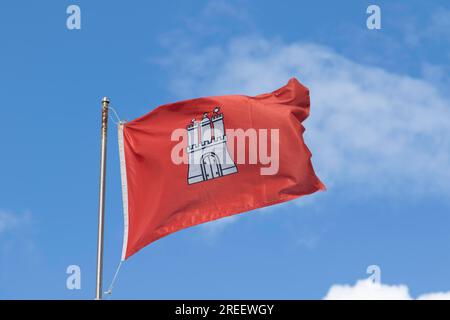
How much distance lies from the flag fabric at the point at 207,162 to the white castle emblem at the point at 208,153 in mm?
24

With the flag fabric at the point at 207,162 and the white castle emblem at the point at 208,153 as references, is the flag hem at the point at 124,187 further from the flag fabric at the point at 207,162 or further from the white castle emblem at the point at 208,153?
the white castle emblem at the point at 208,153

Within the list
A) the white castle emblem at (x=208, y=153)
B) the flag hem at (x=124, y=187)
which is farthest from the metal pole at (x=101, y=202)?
the white castle emblem at (x=208, y=153)

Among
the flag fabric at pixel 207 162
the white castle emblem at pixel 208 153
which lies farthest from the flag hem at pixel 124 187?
the white castle emblem at pixel 208 153

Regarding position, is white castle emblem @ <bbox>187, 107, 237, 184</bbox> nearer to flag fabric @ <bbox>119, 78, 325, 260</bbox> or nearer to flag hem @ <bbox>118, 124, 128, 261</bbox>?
flag fabric @ <bbox>119, 78, 325, 260</bbox>

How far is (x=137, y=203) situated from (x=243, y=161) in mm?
2799

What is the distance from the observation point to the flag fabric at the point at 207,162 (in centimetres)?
2336

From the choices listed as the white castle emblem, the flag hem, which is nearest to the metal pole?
the flag hem

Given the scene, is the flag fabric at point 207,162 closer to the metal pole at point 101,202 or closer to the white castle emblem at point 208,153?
the white castle emblem at point 208,153

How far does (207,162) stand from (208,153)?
240 millimetres

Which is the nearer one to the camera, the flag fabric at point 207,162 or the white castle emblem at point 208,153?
the flag fabric at point 207,162

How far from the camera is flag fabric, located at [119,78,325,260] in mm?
23359

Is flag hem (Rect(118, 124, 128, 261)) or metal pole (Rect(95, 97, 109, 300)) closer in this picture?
metal pole (Rect(95, 97, 109, 300))

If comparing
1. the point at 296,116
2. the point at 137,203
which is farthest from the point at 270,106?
the point at 137,203

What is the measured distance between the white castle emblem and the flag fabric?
1.0 inches
